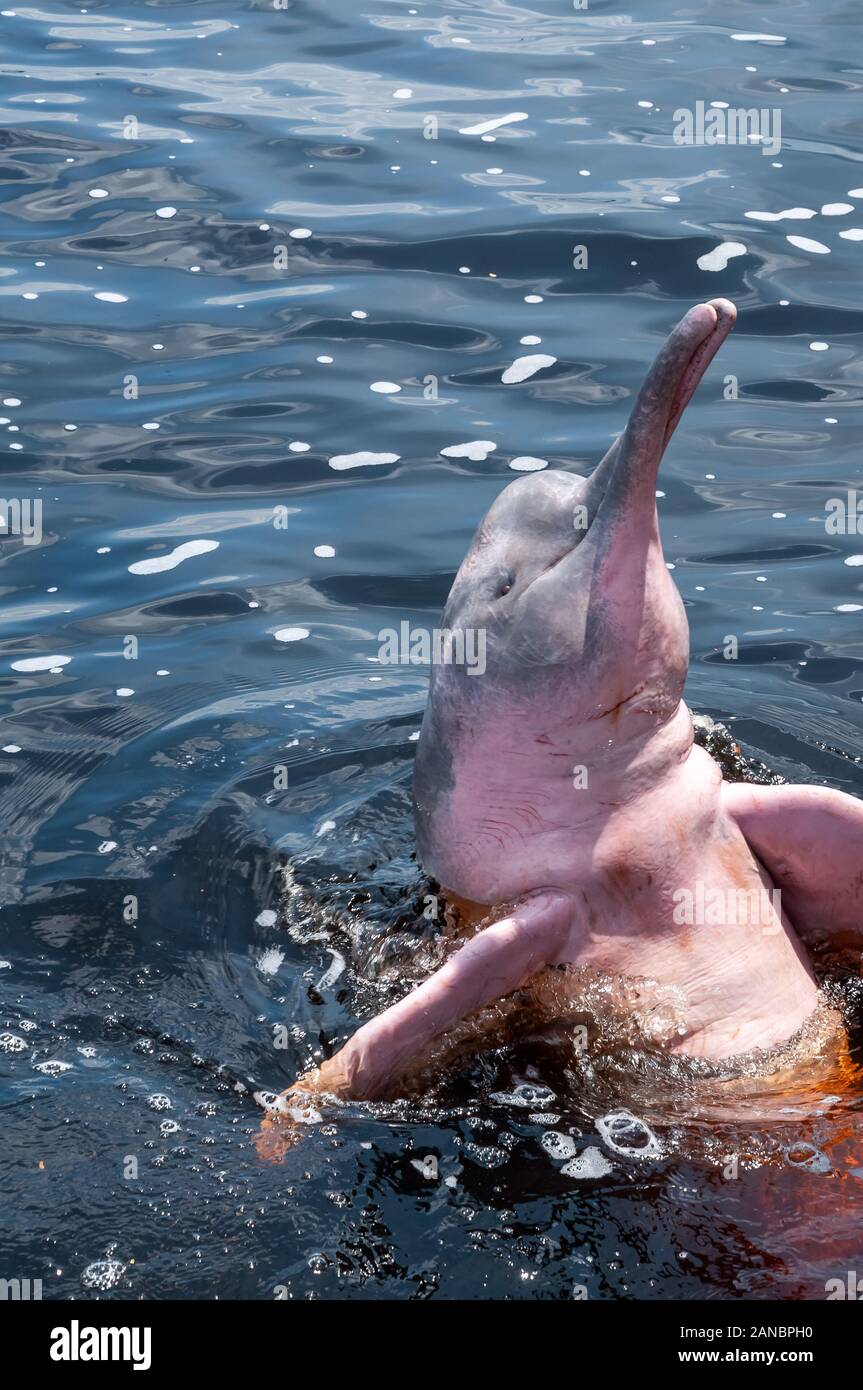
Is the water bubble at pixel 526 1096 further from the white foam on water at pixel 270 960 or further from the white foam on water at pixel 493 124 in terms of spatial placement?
the white foam on water at pixel 493 124

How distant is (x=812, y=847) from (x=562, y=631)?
4.87 feet

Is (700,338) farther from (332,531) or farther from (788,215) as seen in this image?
(788,215)

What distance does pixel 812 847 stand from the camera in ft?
21.7

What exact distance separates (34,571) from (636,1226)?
6157 millimetres

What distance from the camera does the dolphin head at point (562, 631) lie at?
5.86 meters

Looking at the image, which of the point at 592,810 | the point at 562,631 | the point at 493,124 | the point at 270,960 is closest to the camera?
the point at 562,631

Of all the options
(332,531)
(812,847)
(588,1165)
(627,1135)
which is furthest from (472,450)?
(588,1165)

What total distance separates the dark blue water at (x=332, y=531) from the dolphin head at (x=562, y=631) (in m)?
0.89

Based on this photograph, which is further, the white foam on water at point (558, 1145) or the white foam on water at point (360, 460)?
the white foam on water at point (360, 460)

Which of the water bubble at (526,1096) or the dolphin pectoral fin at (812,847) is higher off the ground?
the dolphin pectoral fin at (812,847)

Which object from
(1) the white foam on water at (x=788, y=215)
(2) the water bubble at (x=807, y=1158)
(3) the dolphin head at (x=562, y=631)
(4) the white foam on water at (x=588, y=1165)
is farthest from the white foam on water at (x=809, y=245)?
(4) the white foam on water at (x=588, y=1165)

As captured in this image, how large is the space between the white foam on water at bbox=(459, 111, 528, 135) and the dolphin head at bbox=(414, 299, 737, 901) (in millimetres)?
11079

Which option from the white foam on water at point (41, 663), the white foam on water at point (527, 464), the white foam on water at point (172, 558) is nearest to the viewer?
the white foam on water at point (41, 663)

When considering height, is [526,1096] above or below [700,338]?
below
